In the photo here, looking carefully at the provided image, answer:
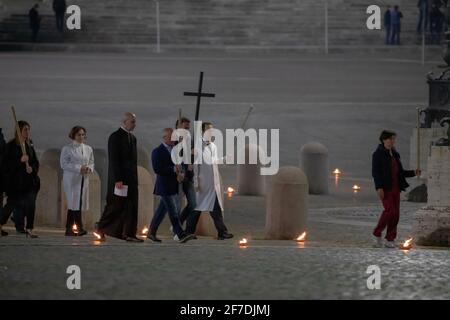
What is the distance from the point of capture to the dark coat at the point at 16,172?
1788 cm

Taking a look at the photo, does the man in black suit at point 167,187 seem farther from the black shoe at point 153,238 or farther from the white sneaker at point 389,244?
the white sneaker at point 389,244

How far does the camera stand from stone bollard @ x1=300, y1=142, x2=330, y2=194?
2367 centimetres

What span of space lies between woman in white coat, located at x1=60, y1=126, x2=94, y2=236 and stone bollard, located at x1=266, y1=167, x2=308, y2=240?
1977 millimetres

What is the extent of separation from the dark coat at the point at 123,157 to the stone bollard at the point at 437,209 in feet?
9.67

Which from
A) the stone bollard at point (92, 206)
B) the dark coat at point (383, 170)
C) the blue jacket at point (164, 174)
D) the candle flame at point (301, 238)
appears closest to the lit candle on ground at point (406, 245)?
the dark coat at point (383, 170)

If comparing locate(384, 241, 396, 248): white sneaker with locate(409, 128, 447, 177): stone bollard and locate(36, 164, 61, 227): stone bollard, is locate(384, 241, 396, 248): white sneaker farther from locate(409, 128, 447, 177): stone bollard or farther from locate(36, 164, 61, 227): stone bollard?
locate(409, 128, 447, 177): stone bollard

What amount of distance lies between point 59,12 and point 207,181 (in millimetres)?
36813

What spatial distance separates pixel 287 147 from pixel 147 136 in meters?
2.67

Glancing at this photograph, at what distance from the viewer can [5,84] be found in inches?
1510

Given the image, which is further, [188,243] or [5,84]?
[5,84]

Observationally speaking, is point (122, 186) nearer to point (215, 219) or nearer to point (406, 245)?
point (215, 219)

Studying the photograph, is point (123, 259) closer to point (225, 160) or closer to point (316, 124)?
point (225, 160)
